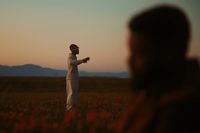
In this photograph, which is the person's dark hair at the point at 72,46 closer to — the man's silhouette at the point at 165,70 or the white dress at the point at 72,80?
the white dress at the point at 72,80

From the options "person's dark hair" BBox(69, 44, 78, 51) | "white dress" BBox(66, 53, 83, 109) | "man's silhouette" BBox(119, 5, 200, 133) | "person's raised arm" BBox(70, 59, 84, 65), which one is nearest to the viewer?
"man's silhouette" BBox(119, 5, 200, 133)

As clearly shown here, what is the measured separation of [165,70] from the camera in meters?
3.17

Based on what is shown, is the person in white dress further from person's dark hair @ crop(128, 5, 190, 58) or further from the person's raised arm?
person's dark hair @ crop(128, 5, 190, 58)

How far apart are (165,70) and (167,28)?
0.84 feet

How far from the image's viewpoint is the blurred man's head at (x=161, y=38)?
3168 mm

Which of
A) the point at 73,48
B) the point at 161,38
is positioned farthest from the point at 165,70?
the point at 73,48

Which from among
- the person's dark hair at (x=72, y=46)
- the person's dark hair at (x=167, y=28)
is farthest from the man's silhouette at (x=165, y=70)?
the person's dark hair at (x=72, y=46)

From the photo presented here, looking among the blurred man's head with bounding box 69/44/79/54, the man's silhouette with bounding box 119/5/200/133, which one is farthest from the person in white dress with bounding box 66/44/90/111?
the man's silhouette with bounding box 119/5/200/133

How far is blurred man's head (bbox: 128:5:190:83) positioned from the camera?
3168 millimetres

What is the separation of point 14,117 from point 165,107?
745 centimetres

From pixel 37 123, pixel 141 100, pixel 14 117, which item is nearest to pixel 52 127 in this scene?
pixel 37 123

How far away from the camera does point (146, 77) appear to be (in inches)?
128

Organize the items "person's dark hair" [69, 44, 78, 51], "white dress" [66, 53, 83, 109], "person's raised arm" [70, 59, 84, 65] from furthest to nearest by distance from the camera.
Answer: "white dress" [66, 53, 83, 109]
"person's dark hair" [69, 44, 78, 51]
"person's raised arm" [70, 59, 84, 65]

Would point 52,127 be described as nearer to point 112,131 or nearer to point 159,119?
point 112,131
